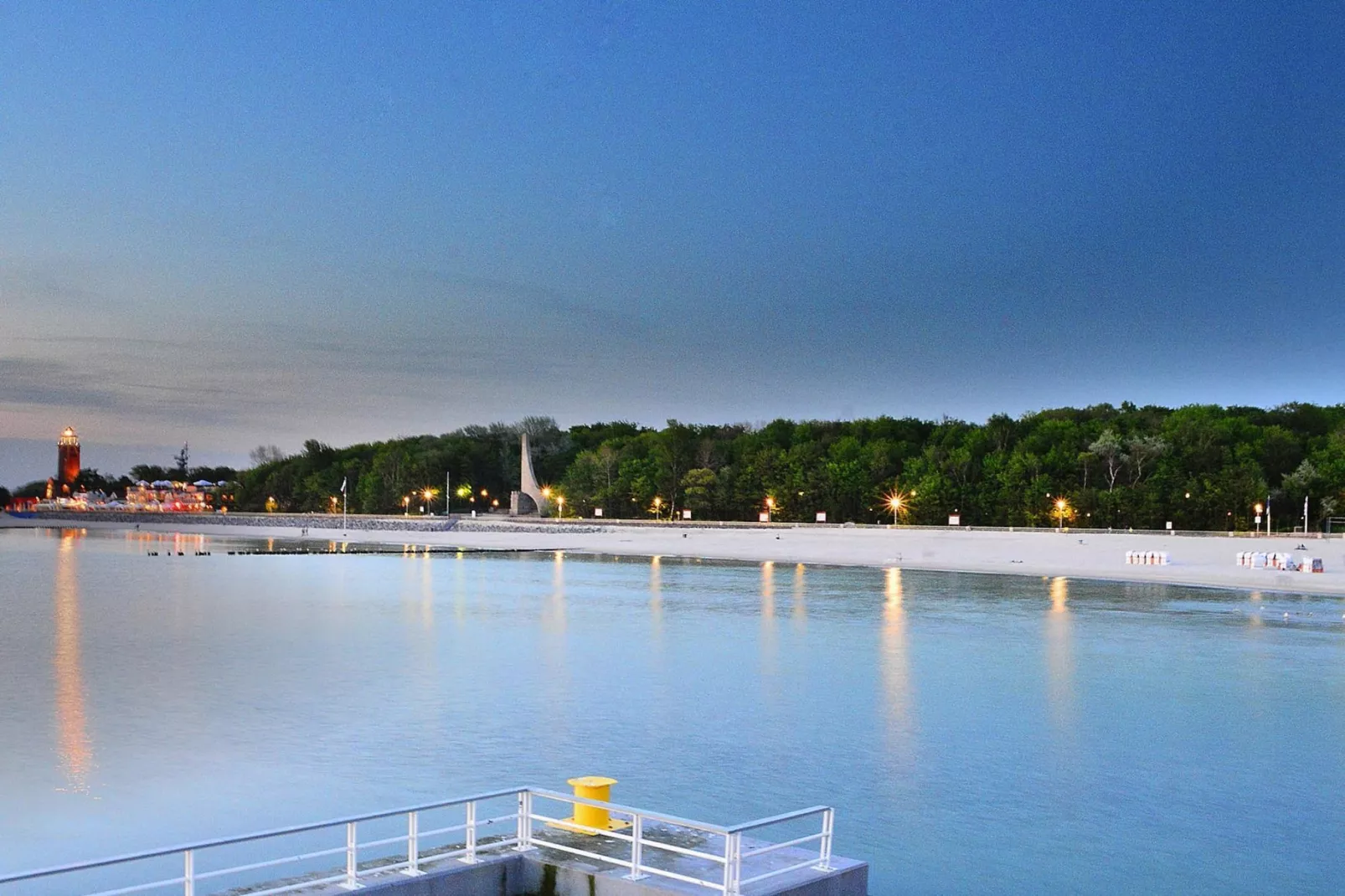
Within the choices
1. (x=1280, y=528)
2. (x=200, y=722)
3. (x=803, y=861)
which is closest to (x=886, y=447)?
(x=1280, y=528)

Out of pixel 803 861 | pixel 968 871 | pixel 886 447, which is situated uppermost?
pixel 886 447

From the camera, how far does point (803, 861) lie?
10633 mm

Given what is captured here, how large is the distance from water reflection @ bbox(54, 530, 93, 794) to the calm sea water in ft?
0.30

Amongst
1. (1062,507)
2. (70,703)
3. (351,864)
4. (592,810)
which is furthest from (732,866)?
(1062,507)

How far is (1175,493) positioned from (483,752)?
89.7 meters

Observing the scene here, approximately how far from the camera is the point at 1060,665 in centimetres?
3011

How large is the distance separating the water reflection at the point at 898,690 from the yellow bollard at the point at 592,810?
26.3 feet

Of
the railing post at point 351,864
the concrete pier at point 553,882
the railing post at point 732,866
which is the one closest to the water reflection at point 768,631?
the concrete pier at point 553,882

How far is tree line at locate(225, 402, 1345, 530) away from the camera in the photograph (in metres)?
97.1

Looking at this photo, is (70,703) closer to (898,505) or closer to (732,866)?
(732,866)

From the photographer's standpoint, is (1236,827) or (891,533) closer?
(1236,827)

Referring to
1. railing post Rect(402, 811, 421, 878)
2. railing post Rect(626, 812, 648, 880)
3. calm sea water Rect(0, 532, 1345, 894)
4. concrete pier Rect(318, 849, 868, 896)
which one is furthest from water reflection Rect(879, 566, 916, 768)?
railing post Rect(402, 811, 421, 878)

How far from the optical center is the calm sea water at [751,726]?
580 inches

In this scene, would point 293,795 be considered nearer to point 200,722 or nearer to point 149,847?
point 149,847
